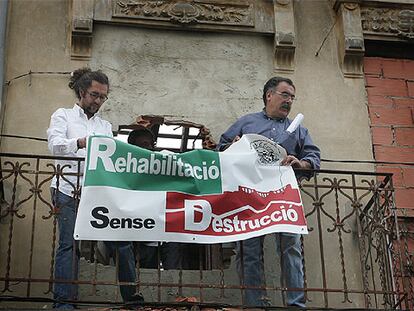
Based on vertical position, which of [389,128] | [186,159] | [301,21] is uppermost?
[301,21]

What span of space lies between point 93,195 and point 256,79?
2753 millimetres

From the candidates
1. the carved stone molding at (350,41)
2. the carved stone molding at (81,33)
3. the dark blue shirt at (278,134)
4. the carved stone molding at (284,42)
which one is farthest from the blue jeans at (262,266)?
the carved stone molding at (81,33)

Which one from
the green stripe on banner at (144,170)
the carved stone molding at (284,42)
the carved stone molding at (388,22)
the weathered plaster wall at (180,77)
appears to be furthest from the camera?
the carved stone molding at (388,22)

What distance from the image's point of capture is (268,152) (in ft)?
26.6

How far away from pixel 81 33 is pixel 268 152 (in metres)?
2.52

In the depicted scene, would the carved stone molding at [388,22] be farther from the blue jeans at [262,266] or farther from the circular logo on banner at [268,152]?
the blue jeans at [262,266]

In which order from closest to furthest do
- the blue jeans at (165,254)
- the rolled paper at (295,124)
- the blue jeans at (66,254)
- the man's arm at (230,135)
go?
the blue jeans at (66,254) → the blue jeans at (165,254) → the rolled paper at (295,124) → the man's arm at (230,135)

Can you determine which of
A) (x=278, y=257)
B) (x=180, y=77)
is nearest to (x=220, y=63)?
(x=180, y=77)

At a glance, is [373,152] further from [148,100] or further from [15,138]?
[15,138]

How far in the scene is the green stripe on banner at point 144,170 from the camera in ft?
25.5

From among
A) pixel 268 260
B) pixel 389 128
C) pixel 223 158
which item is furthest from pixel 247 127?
pixel 389 128

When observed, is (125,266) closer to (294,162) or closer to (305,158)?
(294,162)

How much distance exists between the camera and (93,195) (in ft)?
25.0

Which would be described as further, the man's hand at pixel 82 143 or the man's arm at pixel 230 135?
the man's arm at pixel 230 135
